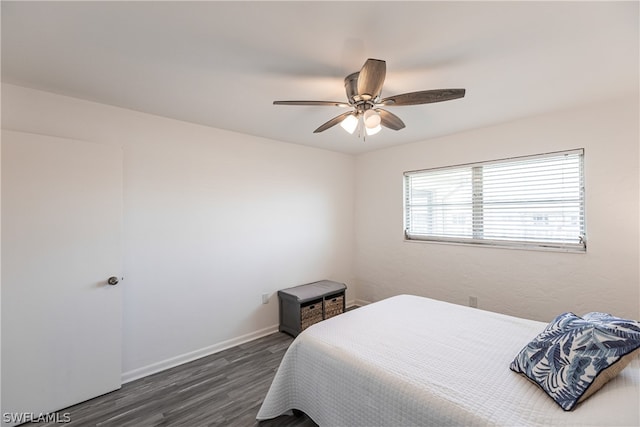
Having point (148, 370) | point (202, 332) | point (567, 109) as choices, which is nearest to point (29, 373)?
point (148, 370)

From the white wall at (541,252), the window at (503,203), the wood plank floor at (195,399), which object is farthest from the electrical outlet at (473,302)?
the wood plank floor at (195,399)

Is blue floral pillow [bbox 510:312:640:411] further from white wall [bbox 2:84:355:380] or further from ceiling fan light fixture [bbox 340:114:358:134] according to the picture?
white wall [bbox 2:84:355:380]

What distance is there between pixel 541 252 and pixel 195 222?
350 centimetres

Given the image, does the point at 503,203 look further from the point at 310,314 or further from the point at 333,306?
the point at 310,314

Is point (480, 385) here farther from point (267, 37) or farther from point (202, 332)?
point (202, 332)

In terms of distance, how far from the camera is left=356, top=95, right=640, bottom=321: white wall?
2342 mm

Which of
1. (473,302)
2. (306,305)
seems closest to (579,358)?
(473,302)

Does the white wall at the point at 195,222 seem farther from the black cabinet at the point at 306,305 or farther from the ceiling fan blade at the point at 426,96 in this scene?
the ceiling fan blade at the point at 426,96

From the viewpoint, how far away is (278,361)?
2768 millimetres

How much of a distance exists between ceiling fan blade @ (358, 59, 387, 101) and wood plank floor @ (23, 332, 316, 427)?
86.7 inches

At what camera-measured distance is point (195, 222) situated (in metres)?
2.87

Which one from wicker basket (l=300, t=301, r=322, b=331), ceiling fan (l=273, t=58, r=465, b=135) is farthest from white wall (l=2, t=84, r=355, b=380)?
ceiling fan (l=273, t=58, r=465, b=135)

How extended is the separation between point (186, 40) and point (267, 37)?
45cm

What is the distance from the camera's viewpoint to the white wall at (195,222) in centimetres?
242
